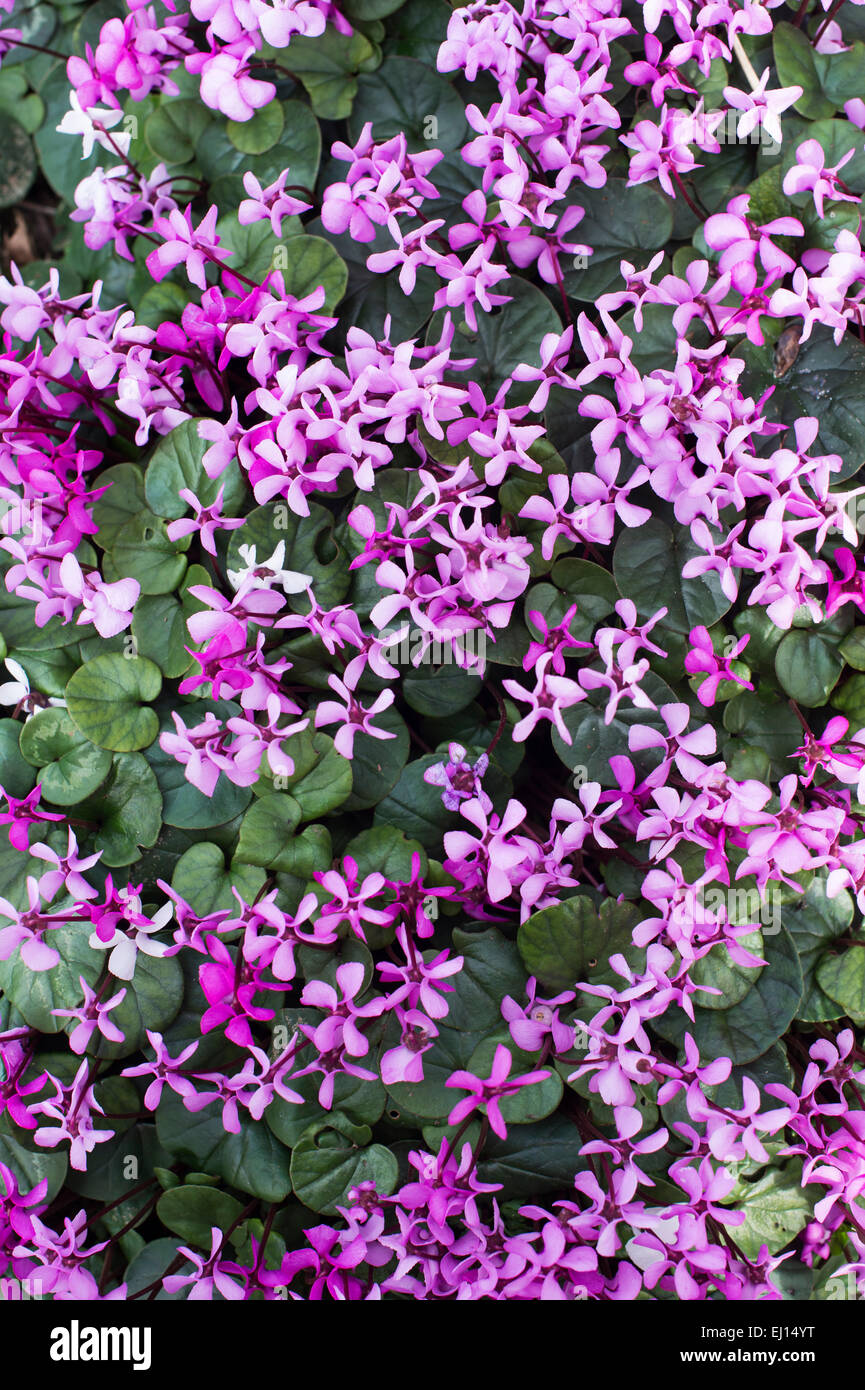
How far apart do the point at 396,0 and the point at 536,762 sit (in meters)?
1.28

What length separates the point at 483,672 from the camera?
4.70 ft

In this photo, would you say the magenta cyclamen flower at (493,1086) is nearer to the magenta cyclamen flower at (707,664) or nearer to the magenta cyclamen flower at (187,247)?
the magenta cyclamen flower at (707,664)

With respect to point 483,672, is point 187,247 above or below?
above

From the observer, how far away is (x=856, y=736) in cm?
143

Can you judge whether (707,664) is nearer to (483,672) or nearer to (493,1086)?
(483,672)

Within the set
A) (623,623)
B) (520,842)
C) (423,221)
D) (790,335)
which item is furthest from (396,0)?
(520,842)

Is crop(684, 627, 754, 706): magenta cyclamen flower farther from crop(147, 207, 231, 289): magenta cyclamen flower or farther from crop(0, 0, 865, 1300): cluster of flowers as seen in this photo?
crop(147, 207, 231, 289): magenta cyclamen flower

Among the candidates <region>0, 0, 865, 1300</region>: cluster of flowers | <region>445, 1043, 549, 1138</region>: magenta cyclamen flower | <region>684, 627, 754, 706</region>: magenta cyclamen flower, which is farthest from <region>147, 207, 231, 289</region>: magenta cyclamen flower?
<region>445, 1043, 549, 1138</region>: magenta cyclamen flower

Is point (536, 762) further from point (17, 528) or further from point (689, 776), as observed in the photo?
point (17, 528)

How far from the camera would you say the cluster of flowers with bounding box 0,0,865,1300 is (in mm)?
1301

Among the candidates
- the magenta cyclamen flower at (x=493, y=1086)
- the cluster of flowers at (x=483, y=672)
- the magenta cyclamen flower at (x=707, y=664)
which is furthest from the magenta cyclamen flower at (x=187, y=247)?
Answer: the magenta cyclamen flower at (x=493, y=1086)

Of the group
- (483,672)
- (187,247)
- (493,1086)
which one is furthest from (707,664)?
(187,247)

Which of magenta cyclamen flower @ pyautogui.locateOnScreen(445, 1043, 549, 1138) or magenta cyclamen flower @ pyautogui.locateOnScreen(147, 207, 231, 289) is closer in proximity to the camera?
magenta cyclamen flower @ pyautogui.locateOnScreen(445, 1043, 549, 1138)

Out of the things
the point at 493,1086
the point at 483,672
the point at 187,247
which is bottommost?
the point at 493,1086
